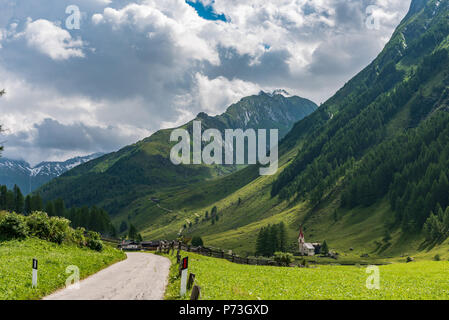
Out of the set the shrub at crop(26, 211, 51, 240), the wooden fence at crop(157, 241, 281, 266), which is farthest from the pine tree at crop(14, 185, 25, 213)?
the shrub at crop(26, 211, 51, 240)

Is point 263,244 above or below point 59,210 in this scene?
below

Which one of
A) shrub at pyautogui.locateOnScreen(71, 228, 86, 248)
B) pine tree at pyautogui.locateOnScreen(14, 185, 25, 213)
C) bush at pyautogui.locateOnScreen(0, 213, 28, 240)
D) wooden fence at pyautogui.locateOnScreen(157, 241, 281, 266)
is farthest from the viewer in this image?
pine tree at pyautogui.locateOnScreen(14, 185, 25, 213)

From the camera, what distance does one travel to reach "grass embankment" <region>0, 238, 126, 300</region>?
64.7 ft

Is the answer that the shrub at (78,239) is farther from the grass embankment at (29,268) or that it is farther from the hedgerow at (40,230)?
the grass embankment at (29,268)

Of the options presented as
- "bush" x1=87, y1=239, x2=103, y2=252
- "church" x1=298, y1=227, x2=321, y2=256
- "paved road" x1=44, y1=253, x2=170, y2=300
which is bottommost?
"church" x1=298, y1=227, x2=321, y2=256

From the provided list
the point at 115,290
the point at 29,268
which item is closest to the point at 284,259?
the point at 115,290

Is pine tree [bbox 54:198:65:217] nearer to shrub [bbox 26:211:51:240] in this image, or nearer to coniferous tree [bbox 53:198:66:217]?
coniferous tree [bbox 53:198:66:217]

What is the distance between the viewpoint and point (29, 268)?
83.1ft

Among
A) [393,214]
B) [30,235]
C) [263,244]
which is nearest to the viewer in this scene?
[30,235]

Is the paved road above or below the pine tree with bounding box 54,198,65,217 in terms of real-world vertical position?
below
